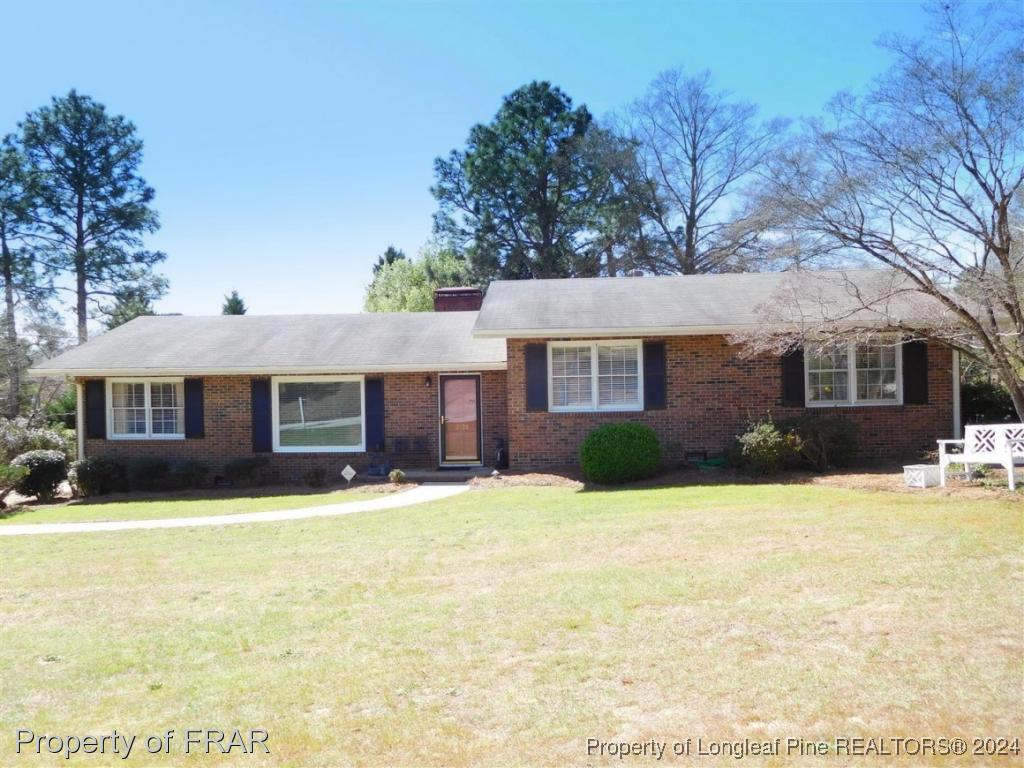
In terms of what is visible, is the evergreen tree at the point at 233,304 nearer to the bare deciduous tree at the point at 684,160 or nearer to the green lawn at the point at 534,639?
the bare deciduous tree at the point at 684,160

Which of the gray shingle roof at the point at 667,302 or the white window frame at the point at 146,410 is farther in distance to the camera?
the white window frame at the point at 146,410

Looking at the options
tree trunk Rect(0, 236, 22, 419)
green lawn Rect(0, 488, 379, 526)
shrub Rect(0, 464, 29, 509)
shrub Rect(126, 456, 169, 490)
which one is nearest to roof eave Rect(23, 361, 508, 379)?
shrub Rect(126, 456, 169, 490)

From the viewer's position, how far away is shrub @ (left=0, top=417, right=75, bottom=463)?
16719 mm

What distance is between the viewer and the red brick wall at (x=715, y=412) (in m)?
14.3

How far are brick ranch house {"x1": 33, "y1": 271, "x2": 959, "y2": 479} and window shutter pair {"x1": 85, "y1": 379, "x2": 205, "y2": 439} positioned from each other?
0.10ft

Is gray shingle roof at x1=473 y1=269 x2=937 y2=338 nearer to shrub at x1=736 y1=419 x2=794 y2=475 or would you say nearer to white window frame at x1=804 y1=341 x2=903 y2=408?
white window frame at x1=804 y1=341 x2=903 y2=408

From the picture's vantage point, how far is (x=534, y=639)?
495 cm

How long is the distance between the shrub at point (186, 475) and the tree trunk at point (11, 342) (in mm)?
14680

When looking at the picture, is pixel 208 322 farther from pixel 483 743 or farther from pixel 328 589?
pixel 483 743

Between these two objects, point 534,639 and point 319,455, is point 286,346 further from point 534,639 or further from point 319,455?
point 534,639

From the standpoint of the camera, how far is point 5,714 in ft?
13.6

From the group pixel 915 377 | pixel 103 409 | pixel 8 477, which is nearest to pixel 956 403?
pixel 915 377

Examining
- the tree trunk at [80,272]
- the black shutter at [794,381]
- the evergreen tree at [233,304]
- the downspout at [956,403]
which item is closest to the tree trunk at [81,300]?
the tree trunk at [80,272]

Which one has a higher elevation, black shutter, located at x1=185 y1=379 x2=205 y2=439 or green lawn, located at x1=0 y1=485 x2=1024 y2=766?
black shutter, located at x1=185 y1=379 x2=205 y2=439
